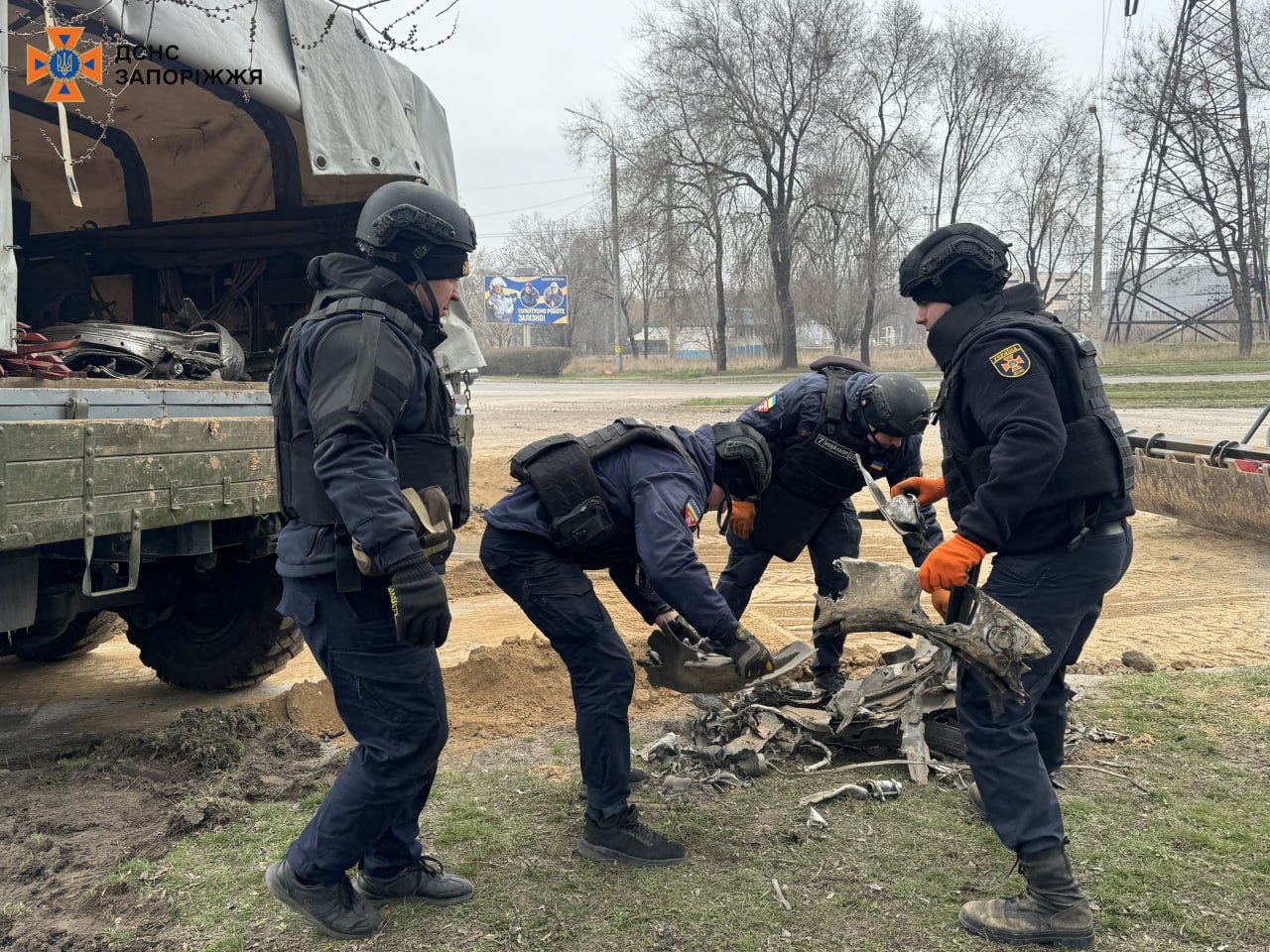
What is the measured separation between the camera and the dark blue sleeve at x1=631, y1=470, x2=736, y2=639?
3.24 metres

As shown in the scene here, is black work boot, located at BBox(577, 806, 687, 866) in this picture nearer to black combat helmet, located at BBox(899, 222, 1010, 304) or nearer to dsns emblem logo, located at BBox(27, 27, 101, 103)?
black combat helmet, located at BBox(899, 222, 1010, 304)

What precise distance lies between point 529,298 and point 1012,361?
5163 centimetres

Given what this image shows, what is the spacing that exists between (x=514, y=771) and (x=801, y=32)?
3018cm

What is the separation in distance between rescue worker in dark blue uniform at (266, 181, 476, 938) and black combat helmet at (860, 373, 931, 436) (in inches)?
84.6

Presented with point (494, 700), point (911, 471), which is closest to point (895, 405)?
point (911, 471)

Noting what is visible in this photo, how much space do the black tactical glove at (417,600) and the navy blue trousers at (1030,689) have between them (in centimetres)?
156

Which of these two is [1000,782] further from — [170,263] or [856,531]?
[170,263]

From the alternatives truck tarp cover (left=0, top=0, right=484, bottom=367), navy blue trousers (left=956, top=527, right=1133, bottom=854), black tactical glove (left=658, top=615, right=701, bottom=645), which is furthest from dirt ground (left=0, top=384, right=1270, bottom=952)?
navy blue trousers (left=956, top=527, right=1133, bottom=854)

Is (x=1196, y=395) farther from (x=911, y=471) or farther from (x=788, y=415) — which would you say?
(x=788, y=415)

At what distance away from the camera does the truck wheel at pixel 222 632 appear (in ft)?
17.4

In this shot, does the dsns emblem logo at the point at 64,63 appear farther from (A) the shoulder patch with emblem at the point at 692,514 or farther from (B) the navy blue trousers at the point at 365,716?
(A) the shoulder patch with emblem at the point at 692,514

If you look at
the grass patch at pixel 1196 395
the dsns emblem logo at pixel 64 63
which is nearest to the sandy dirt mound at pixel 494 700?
the dsns emblem logo at pixel 64 63

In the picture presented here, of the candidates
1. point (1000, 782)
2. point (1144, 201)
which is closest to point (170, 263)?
point (1000, 782)

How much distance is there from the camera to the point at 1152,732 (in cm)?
463
